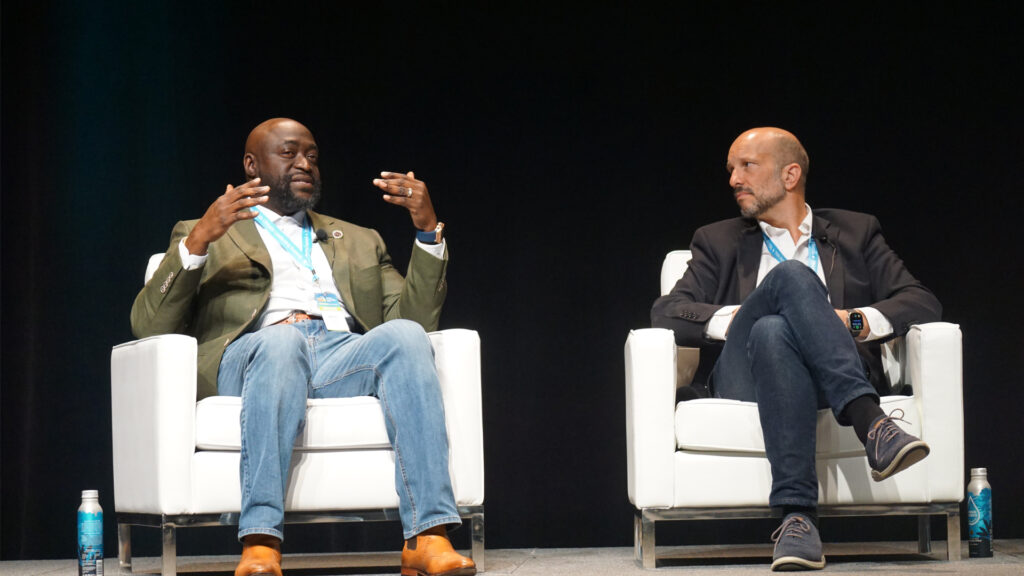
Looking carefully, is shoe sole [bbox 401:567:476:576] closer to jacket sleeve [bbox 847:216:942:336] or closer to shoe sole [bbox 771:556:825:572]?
shoe sole [bbox 771:556:825:572]

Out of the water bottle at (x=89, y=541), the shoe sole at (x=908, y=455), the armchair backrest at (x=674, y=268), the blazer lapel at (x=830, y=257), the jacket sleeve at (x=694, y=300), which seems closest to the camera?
the shoe sole at (x=908, y=455)

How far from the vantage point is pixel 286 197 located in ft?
11.1

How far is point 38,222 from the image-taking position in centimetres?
392

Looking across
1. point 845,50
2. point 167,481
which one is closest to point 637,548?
point 167,481

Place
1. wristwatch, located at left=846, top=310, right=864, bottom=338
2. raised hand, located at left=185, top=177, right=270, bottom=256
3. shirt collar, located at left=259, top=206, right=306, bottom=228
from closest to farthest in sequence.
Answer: raised hand, located at left=185, top=177, right=270, bottom=256 < wristwatch, located at left=846, top=310, right=864, bottom=338 < shirt collar, located at left=259, top=206, right=306, bottom=228

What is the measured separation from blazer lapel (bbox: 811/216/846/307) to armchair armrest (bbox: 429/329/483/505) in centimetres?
100

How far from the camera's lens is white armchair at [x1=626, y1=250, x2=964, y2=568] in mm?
2922

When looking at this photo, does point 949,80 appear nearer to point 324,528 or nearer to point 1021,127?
point 1021,127

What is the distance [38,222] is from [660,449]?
219cm

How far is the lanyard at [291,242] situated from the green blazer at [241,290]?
0.04 metres

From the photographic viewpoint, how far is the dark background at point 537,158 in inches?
155

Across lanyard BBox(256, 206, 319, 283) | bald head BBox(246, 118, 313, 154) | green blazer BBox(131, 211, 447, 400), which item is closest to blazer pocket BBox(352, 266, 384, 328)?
green blazer BBox(131, 211, 447, 400)

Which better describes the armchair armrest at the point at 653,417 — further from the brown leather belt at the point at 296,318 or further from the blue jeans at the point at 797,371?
the brown leather belt at the point at 296,318

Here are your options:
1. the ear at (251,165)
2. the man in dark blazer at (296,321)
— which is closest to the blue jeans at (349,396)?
the man in dark blazer at (296,321)
